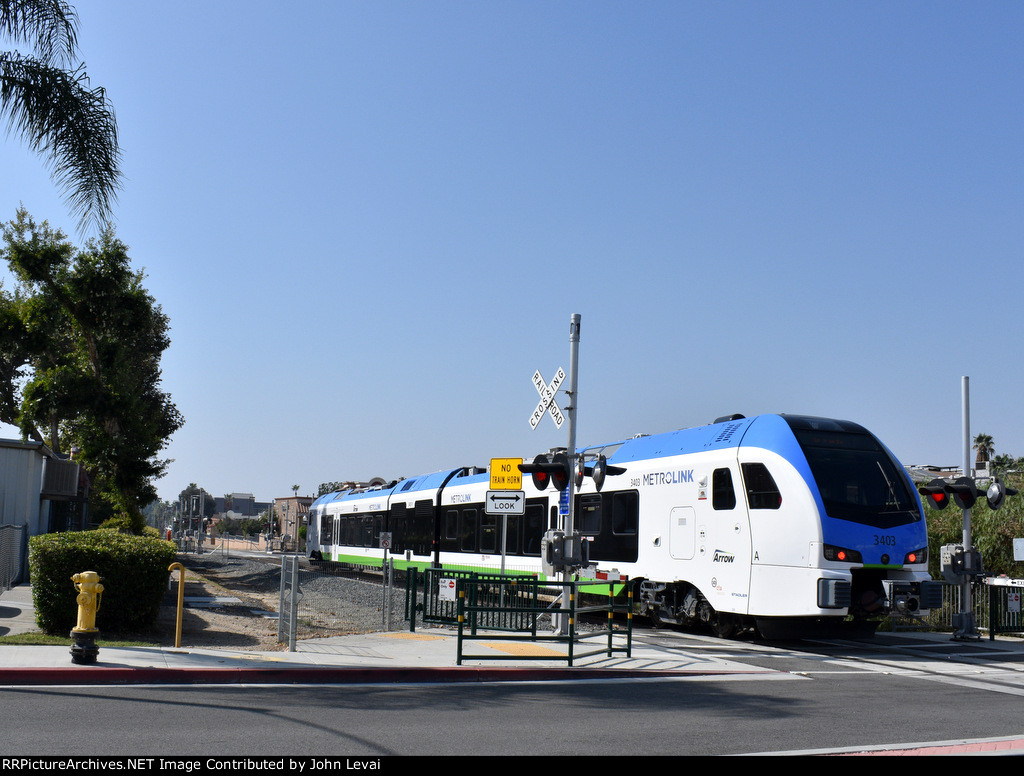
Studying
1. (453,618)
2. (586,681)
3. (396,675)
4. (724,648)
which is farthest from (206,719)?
(724,648)

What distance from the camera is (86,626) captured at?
1067cm

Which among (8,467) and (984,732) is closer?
(984,732)

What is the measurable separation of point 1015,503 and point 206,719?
2065 cm

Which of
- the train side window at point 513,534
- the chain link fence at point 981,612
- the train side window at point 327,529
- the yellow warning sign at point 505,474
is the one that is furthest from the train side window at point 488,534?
the train side window at point 327,529

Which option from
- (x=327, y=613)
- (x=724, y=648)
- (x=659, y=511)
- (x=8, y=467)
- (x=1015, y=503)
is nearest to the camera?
(x=724, y=648)

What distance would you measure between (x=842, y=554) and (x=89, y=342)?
19.3 metres

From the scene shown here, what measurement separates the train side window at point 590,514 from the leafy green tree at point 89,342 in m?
12.4

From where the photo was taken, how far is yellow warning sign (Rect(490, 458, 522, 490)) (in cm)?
1681

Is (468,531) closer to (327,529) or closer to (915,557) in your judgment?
(915,557)

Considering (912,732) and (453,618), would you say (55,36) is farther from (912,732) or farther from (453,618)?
(912,732)

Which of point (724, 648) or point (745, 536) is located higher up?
point (745, 536)

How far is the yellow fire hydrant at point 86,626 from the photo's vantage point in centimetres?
1062

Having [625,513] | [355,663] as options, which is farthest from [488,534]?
[355,663]

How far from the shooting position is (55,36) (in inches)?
632
